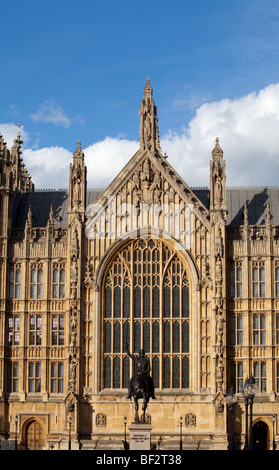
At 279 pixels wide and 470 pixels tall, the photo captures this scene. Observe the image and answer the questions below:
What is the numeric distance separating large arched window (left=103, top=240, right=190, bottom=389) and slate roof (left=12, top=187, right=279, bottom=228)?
7.68 meters

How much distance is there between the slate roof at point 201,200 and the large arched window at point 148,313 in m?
7.68

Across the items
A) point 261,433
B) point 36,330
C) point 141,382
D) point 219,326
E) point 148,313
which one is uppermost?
point 148,313

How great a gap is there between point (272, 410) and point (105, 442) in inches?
522

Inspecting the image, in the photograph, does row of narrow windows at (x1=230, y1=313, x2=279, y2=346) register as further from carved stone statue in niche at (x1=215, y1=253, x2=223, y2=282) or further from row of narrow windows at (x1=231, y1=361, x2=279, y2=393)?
carved stone statue in niche at (x1=215, y1=253, x2=223, y2=282)

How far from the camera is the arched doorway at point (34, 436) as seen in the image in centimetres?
6353

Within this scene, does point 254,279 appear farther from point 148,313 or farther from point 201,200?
point 201,200

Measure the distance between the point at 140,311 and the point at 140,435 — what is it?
1731 cm

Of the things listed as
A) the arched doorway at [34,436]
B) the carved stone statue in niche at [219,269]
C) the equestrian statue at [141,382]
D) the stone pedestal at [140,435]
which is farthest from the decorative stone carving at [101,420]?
the stone pedestal at [140,435]

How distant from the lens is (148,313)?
6425 centimetres

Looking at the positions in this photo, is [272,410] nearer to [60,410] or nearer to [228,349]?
[228,349]

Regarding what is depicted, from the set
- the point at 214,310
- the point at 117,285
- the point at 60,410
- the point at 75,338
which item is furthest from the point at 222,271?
the point at 60,410

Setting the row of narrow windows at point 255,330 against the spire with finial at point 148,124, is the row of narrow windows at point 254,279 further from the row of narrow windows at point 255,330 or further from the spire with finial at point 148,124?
the spire with finial at point 148,124

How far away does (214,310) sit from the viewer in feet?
206

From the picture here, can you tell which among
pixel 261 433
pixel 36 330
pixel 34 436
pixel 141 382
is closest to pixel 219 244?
pixel 261 433
